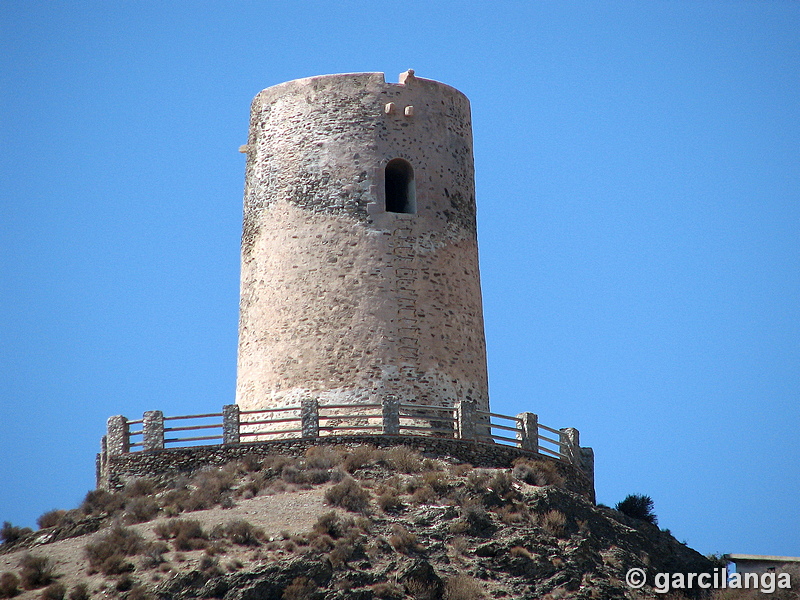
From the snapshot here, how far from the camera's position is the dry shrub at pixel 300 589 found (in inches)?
1299

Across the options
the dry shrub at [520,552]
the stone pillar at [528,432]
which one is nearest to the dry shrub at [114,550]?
the dry shrub at [520,552]

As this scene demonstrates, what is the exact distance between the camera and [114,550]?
34.7 meters

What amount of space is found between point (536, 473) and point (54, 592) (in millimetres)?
11576

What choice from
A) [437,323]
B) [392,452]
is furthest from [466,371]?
[392,452]

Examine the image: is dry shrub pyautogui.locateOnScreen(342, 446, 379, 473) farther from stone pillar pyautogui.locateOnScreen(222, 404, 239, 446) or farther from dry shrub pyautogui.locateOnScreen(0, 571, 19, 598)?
dry shrub pyautogui.locateOnScreen(0, 571, 19, 598)

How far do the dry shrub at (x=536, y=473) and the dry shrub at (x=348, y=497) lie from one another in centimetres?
415

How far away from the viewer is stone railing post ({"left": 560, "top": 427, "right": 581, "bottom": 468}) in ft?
136

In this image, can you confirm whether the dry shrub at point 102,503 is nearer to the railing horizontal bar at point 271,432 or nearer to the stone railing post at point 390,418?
the railing horizontal bar at point 271,432

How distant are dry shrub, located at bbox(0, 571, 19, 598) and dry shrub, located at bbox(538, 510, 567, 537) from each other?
1120cm

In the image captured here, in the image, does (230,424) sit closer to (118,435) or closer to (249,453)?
(249,453)

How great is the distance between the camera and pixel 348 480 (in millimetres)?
36938

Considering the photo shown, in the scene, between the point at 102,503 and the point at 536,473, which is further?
the point at 536,473

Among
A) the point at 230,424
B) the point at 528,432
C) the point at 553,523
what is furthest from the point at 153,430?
the point at 553,523

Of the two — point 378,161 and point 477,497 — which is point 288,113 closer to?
point 378,161
